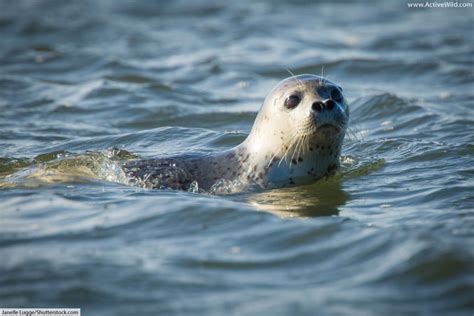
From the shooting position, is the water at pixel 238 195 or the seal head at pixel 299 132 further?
the seal head at pixel 299 132

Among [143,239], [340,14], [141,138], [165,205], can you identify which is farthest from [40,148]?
[340,14]

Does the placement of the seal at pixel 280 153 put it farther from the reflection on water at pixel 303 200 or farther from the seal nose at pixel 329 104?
the reflection on water at pixel 303 200

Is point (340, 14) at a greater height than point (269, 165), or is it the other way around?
point (340, 14)

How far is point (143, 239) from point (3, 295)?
1193 mm

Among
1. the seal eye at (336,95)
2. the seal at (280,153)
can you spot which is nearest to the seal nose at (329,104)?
the seal at (280,153)

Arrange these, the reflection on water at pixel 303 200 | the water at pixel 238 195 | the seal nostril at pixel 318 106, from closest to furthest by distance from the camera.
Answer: the water at pixel 238 195, the reflection on water at pixel 303 200, the seal nostril at pixel 318 106

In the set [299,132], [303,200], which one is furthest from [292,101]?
[303,200]

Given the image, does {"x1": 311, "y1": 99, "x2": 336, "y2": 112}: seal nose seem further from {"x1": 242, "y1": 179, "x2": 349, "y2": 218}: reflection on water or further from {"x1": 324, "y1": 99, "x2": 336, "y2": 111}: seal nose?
{"x1": 242, "y1": 179, "x2": 349, "y2": 218}: reflection on water

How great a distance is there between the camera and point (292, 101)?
6941 millimetres

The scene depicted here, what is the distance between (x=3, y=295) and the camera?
15.6 ft

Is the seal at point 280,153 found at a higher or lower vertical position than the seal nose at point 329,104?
lower

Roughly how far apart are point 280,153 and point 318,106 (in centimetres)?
57

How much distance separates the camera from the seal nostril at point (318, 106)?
6715mm

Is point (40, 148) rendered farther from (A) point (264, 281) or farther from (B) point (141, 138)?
(A) point (264, 281)
